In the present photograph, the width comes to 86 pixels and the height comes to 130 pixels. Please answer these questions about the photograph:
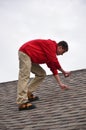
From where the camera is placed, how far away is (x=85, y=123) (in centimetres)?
575

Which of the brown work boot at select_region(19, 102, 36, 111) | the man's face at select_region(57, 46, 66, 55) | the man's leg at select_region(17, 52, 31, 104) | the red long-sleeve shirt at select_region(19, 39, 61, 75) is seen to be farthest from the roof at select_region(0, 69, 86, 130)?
the man's face at select_region(57, 46, 66, 55)

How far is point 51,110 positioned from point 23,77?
781 millimetres

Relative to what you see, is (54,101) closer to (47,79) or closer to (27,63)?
(27,63)

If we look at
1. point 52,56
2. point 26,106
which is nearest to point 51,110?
point 26,106

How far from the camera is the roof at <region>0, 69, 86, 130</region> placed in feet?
20.0

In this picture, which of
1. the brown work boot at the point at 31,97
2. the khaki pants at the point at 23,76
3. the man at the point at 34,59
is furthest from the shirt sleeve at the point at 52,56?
the brown work boot at the point at 31,97

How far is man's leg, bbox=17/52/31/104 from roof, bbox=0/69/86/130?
0.24 m

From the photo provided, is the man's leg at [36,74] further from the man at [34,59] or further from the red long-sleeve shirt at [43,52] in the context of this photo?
the red long-sleeve shirt at [43,52]

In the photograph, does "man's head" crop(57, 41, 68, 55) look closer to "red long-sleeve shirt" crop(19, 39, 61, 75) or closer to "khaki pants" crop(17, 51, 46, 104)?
"red long-sleeve shirt" crop(19, 39, 61, 75)

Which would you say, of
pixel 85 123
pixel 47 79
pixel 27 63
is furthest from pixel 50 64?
pixel 47 79

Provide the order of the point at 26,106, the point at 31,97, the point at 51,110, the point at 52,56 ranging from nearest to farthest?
1. the point at 51,110
2. the point at 52,56
3. the point at 26,106
4. the point at 31,97

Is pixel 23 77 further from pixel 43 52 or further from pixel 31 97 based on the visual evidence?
pixel 31 97

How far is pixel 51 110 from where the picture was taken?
7035 millimetres

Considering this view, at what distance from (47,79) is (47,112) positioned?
3.52 m
